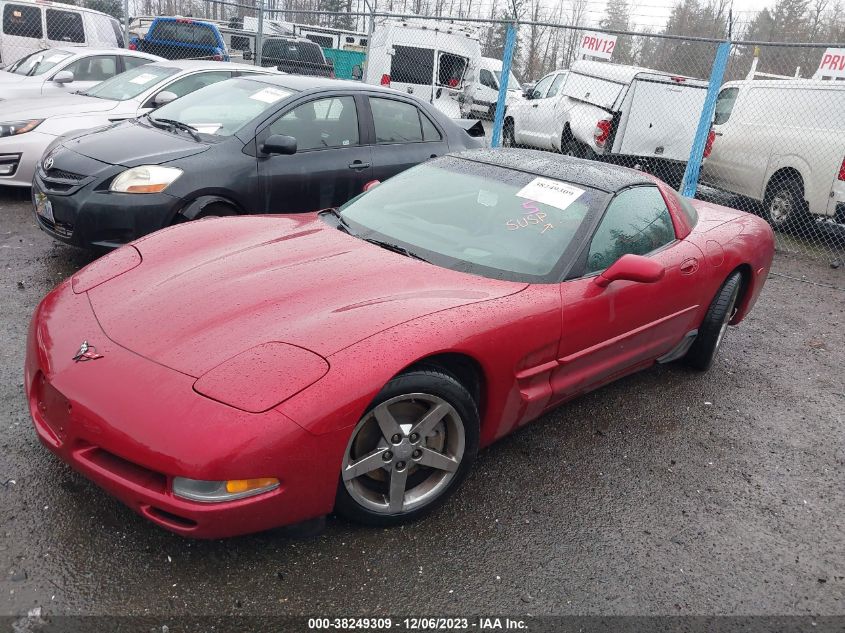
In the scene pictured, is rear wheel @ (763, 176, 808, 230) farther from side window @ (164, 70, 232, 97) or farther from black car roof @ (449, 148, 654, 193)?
side window @ (164, 70, 232, 97)

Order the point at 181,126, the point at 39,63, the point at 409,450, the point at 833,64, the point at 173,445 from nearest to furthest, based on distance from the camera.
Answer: the point at 173,445 < the point at 409,450 < the point at 181,126 < the point at 833,64 < the point at 39,63

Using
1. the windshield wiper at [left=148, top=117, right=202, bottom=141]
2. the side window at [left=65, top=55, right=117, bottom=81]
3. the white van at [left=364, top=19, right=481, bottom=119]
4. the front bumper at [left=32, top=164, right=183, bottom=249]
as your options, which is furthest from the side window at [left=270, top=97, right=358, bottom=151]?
the white van at [left=364, top=19, right=481, bottom=119]

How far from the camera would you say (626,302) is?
10.8 feet

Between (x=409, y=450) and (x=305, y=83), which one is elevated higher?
(x=305, y=83)

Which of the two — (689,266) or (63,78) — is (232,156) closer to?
(689,266)

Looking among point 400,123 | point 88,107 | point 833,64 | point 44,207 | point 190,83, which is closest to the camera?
point 44,207

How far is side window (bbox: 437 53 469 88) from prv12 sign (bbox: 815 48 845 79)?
27.8ft

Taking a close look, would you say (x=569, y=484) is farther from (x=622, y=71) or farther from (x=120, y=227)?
(x=622, y=71)

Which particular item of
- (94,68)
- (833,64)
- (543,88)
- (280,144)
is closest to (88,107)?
(94,68)

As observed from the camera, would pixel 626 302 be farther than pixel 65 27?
No

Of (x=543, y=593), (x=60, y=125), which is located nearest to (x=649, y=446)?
(x=543, y=593)

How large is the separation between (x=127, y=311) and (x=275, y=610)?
48.3 inches

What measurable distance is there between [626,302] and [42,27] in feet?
44.9

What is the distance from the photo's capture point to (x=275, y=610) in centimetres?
220
